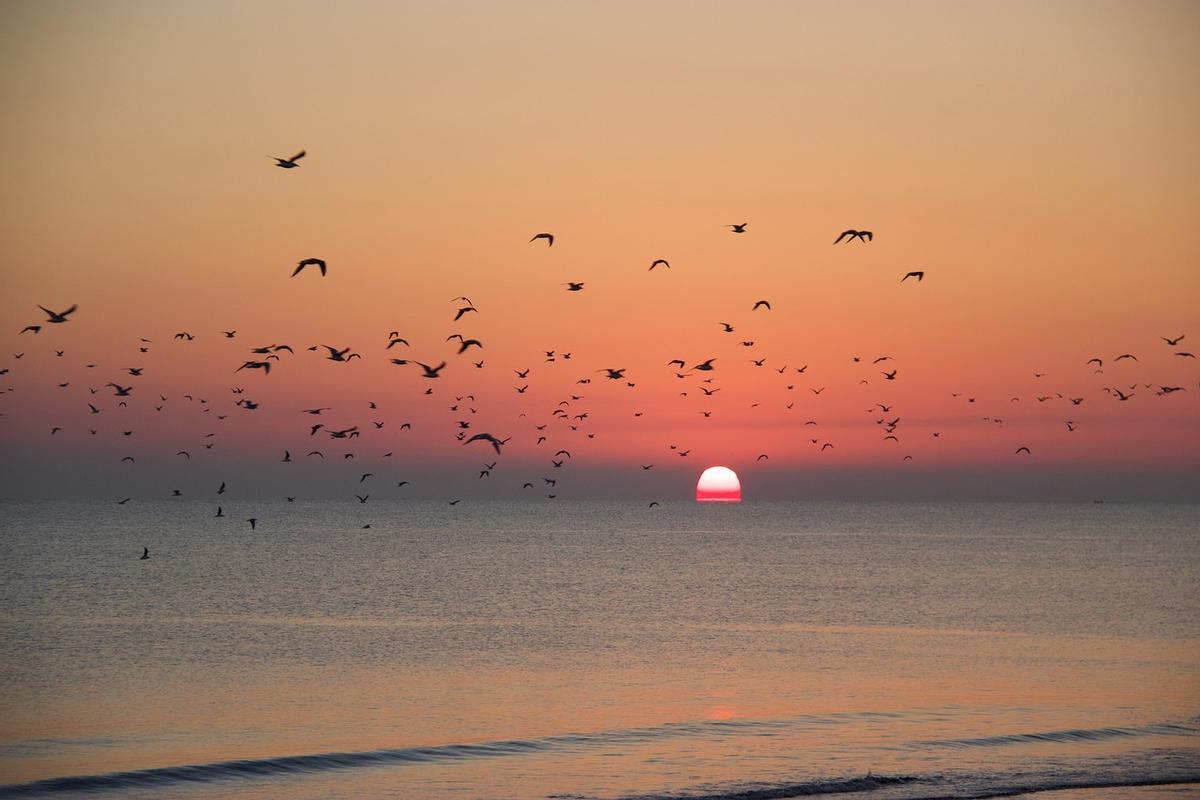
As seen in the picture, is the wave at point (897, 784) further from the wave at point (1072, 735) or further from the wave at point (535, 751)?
the wave at point (1072, 735)

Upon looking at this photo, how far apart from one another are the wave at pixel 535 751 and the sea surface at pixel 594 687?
0.11 metres

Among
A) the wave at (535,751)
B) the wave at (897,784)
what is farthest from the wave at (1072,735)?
the wave at (897,784)

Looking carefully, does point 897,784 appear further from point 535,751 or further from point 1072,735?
point 535,751

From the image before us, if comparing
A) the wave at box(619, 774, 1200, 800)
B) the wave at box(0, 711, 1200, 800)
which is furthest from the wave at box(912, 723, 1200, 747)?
the wave at box(619, 774, 1200, 800)

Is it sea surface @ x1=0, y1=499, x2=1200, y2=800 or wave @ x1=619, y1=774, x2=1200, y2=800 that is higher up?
sea surface @ x1=0, y1=499, x2=1200, y2=800

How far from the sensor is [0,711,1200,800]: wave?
27984mm

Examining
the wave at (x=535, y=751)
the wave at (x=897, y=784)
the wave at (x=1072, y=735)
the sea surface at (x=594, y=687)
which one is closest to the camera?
the wave at (x=897, y=784)

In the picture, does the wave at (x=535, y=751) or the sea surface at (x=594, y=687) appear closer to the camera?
the wave at (x=535, y=751)

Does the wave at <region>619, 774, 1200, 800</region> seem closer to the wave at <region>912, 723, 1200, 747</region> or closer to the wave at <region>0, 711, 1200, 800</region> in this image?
the wave at <region>0, 711, 1200, 800</region>

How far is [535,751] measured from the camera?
32344mm

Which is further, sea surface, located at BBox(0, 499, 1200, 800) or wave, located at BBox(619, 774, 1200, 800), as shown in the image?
sea surface, located at BBox(0, 499, 1200, 800)

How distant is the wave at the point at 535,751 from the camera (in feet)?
91.8

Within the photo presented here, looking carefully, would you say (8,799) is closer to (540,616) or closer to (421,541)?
(540,616)

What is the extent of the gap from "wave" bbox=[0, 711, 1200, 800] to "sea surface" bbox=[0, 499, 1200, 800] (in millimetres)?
109
